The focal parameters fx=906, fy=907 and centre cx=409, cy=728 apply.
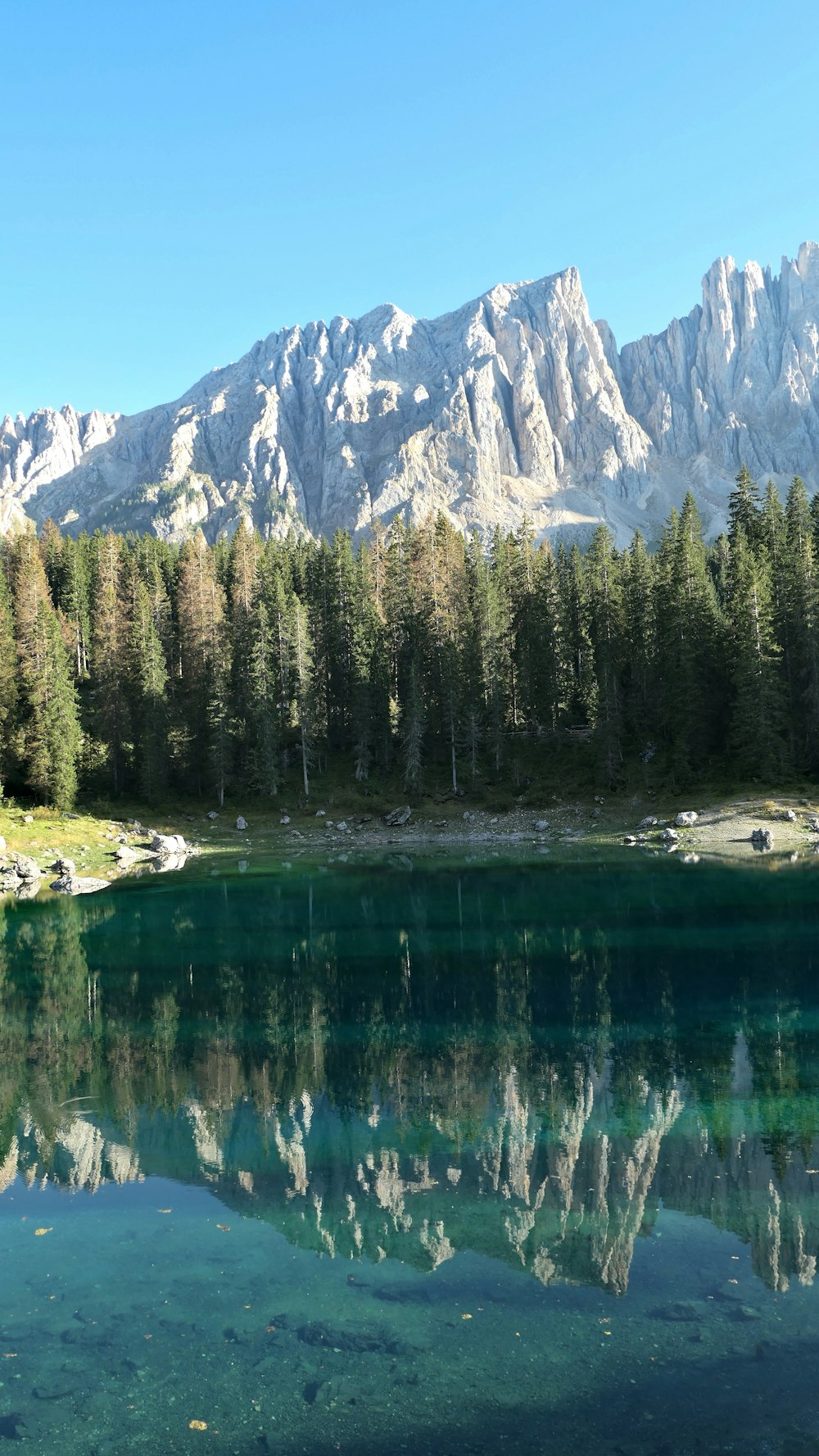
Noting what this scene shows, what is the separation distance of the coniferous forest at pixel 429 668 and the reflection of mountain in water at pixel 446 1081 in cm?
3812

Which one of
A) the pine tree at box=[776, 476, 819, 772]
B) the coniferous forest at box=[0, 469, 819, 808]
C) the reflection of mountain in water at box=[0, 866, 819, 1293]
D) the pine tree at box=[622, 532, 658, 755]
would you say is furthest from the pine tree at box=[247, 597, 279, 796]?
the reflection of mountain in water at box=[0, 866, 819, 1293]

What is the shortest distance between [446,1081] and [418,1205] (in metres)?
5.66

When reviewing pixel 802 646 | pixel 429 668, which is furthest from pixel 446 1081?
pixel 429 668

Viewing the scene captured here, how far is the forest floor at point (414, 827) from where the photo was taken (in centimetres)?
5828

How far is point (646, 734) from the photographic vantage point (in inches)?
3036

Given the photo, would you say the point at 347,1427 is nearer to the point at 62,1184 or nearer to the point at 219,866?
the point at 62,1184

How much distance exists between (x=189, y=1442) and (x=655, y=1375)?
14.9 feet

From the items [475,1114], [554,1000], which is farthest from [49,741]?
[475,1114]

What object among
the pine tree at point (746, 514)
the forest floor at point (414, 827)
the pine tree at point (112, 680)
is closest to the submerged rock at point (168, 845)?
the forest floor at point (414, 827)

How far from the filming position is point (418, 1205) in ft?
42.7

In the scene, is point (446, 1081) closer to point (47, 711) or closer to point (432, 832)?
point (432, 832)

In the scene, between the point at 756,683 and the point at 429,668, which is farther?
the point at 429,668

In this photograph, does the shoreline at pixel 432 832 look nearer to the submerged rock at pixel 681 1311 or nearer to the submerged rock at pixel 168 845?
the submerged rock at pixel 168 845

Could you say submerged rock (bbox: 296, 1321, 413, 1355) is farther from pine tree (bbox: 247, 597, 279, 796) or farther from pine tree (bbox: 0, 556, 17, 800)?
pine tree (bbox: 247, 597, 279, 796)
